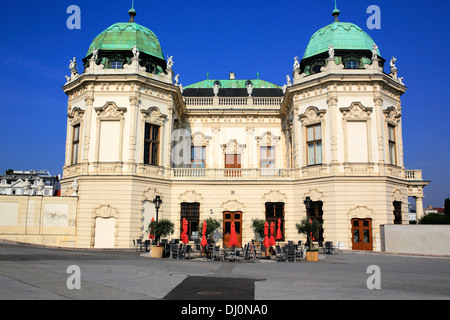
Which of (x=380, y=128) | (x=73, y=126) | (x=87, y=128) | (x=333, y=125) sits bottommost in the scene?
(x=87, y=128)

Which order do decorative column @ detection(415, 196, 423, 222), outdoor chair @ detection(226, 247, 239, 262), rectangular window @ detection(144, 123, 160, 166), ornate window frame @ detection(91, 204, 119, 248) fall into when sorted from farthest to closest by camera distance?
decorative column @ detection(415, 196, 423, 222), rectangular window @ detection(144, 123, 160, 166), ornate window frame @ detection(91, 204, 119, 248), outdoor chair @ detection(226, 247, 239, 262)

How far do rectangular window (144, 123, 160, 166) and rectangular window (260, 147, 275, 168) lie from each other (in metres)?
10.7

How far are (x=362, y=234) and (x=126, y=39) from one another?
23.8 metres

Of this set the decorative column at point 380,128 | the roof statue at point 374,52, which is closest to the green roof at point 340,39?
the roof statue at point 374,52

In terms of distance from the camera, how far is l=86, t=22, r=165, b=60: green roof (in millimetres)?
32375

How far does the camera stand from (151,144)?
104 feet

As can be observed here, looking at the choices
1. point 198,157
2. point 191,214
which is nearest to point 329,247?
point 191,214

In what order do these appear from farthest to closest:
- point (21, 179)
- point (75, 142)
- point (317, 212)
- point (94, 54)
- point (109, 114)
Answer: point (21, 179), point (75, 142), point (94, 54), point (317, 212), point (109, 114)

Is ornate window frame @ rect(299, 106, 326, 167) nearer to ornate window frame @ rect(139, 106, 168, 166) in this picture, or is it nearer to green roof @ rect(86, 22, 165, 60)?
ornate window frame @ rect(139, 106, 168, 166)

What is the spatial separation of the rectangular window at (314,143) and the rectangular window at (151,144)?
1208cm

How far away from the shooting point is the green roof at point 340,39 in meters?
32.3

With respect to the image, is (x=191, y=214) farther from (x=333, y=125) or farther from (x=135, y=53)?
(x=135, y=53)

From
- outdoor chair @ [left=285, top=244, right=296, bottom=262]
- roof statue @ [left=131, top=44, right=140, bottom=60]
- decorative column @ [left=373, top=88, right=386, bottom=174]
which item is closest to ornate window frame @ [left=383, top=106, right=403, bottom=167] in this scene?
decorative column @ [left=373, top=88, right=386, bottom=174]
